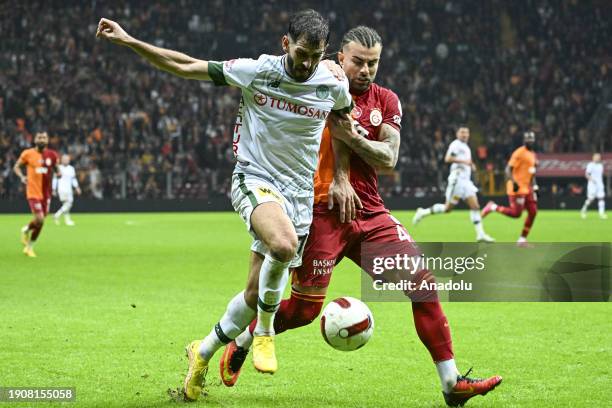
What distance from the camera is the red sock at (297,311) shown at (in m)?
5.70

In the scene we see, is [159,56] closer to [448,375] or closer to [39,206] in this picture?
[448,375]

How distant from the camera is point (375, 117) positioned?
583cm

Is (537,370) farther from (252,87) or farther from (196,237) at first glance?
(196,237)

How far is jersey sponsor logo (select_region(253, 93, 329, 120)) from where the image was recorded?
5.32 meters

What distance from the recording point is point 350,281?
1222 centimetres

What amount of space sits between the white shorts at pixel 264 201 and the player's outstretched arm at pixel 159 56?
0.65 m

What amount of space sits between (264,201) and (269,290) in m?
0.49

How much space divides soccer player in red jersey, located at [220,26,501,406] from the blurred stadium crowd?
28176 millimetres

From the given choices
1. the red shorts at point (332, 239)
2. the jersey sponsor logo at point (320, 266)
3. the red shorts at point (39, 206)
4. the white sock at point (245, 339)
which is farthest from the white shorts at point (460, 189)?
the white sock at point (245, 339)

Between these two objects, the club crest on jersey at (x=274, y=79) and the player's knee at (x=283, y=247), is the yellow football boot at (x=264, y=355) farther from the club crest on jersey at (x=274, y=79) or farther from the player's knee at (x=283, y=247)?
the club crest on jersey at (x=274, y=79)

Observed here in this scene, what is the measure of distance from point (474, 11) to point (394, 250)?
38026 millimetres

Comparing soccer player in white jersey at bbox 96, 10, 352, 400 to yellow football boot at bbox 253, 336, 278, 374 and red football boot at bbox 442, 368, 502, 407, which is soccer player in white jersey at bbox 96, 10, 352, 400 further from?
red football boot at bbox 442, 368, 502, 407

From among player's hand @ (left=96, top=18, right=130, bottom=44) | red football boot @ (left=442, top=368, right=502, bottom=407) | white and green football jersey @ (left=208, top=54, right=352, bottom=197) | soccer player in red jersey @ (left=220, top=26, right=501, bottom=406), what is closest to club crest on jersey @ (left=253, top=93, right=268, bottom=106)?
white and green football jersey @ (left=208, top=54, right=352, bottom=197)

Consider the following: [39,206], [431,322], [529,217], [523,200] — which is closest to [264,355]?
[431,322]
